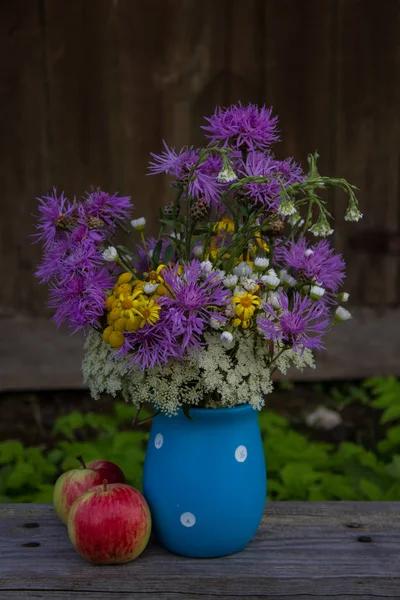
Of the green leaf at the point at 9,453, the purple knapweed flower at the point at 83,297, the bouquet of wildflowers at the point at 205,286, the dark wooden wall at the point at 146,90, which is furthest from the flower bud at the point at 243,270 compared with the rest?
the dark wooden wall at the point at 146,90

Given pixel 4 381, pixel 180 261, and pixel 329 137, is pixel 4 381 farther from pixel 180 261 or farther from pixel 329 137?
pixel 180 261

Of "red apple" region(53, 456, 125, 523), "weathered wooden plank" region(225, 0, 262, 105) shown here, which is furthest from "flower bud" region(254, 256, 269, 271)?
"weathered wooden plank" region(225, 0, 262, 105)

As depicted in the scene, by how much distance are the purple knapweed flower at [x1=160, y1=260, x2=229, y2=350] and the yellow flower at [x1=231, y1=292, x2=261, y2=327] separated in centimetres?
2

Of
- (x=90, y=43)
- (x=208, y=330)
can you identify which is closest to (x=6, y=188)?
(x=90, y=43)

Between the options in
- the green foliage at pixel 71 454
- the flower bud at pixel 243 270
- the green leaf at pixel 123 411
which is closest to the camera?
the flower bud at pixel 243 270

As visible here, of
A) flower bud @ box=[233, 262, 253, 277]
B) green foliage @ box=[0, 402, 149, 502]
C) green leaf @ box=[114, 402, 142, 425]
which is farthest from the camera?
green leaf @ box=[114, 402, 142, 425]

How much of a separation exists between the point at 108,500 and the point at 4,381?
163 cm

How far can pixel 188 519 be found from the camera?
1.36 metres

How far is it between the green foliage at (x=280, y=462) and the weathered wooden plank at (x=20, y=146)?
1.63 ft

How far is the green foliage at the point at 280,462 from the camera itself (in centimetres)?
215

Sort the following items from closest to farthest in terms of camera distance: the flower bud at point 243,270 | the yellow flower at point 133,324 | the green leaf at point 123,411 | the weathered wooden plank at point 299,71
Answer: the yellow flower at point 133,324 → the flower bud at point 243,270 → the green leaf at point 123,411 → the weathered wooden plank at point 299,71

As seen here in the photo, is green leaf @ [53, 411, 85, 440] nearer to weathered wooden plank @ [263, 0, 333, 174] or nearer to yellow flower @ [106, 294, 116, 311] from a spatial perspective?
weathered wooden plank @ [263, 0, 333, 174]

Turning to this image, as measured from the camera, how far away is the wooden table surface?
4.23 feet

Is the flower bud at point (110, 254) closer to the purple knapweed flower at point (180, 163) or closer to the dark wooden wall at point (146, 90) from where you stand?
the purple knapweed flower at point (180, 163)
